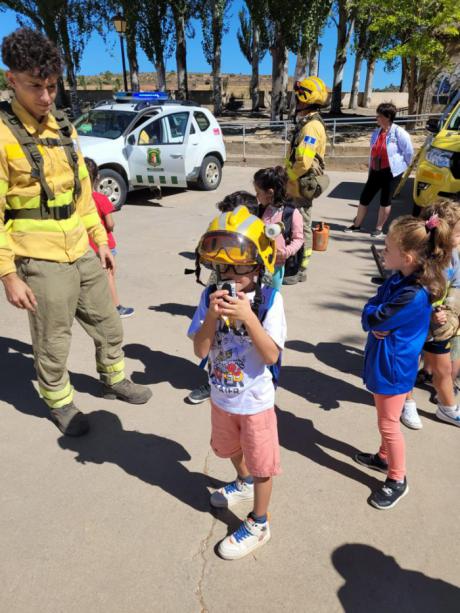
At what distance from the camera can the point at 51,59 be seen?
2.49 m

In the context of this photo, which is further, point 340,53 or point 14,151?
point 340,53

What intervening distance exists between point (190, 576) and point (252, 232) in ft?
5.21

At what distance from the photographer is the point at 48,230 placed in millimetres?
2797

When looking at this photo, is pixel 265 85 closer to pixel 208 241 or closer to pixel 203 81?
pixel 203 81

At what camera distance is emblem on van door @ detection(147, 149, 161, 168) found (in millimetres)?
8859

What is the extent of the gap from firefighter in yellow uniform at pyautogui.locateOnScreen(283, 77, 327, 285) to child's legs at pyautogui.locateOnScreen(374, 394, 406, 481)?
325 centimetres

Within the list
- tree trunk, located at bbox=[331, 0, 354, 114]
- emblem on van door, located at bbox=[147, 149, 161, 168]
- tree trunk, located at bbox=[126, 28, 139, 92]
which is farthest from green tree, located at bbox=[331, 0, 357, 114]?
emblem on van door, located at bbox=[147, 149, 161, 168]

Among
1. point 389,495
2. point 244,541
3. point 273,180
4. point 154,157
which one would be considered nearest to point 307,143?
point 273,180

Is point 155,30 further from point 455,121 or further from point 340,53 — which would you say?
point 455,121

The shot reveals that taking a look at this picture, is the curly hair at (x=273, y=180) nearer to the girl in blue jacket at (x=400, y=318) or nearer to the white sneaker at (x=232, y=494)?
the girl in blue jacket at (x=400, y=318)

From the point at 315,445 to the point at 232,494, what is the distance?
728 mm

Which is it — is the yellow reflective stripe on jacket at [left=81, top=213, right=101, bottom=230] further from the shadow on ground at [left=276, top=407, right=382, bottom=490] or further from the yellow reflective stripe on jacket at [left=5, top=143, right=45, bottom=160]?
the shadow on ground at [left=276, top=407, right=382, bottom=490]

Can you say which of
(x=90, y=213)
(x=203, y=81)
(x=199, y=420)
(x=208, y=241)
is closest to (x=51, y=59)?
(x=90, y=213)

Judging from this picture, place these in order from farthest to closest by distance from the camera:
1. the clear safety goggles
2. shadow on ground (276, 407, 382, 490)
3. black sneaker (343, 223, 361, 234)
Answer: black sneaker (343, 223, 361, 234), shadow on ground (276, 407, 382, 490), the clear safety goggles
